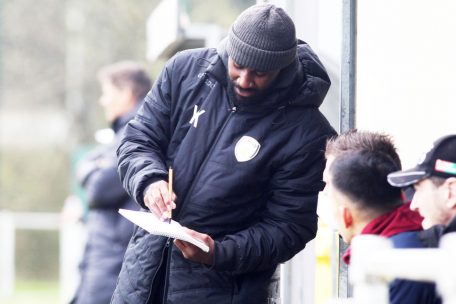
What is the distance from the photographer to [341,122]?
4.94 meters

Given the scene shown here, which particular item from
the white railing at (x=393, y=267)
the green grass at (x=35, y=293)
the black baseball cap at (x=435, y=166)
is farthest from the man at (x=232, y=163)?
the green grass at (x=35, y=293)

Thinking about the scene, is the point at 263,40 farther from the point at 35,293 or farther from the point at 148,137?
the point at 35,293

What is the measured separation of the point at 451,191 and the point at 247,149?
1038 mm

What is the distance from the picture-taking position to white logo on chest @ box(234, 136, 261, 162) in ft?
15.0

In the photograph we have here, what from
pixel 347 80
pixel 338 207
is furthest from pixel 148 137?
pixel 338 207

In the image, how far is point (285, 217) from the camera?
4.66 m

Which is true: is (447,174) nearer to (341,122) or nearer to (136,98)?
(341,122)

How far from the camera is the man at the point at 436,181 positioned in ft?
12.3

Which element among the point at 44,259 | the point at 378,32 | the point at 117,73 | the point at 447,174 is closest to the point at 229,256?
the point at 447,174

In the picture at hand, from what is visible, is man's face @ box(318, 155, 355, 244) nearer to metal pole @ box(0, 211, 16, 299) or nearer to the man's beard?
the man's beard

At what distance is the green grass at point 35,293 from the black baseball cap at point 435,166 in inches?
555

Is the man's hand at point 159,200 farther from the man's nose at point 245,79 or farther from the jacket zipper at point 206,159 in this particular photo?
the man's nose at point 245,79

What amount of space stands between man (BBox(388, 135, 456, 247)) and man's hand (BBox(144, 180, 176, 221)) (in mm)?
951

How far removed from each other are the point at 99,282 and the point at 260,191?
2.92m
